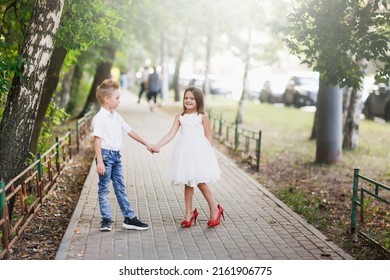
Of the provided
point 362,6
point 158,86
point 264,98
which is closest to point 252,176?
point 362,6

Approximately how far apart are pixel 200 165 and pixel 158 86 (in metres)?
16.7

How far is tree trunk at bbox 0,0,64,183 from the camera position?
6832 mm

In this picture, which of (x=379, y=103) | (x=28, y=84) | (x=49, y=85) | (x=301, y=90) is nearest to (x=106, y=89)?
(x=28, y=84)

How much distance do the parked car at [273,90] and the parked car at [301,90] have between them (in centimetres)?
171

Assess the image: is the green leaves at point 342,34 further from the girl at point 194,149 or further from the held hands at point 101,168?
the held hands at point 101,168

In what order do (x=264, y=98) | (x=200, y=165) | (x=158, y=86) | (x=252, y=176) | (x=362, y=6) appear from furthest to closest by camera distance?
1. (x=264, y=98)
2. (x=158, y=86)
3. (x=252, y=176)
4. (x=362, y=6)
5. (x=200, y=165)

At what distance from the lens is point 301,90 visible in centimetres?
2942

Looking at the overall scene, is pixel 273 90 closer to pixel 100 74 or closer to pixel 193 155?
pixel 100 74

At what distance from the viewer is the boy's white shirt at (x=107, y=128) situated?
6.45 meters

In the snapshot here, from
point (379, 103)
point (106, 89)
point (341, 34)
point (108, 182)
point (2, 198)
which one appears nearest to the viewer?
point (2, 198)

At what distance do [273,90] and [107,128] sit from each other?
27.5 meters

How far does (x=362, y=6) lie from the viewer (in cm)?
870
